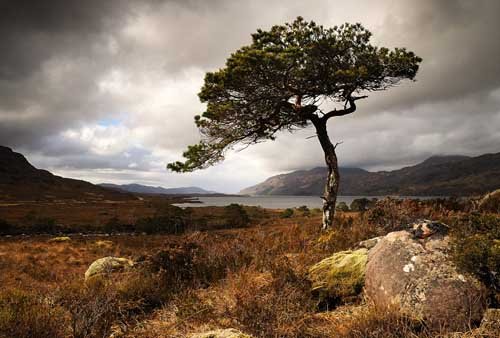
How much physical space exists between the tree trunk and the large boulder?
7.48 meters

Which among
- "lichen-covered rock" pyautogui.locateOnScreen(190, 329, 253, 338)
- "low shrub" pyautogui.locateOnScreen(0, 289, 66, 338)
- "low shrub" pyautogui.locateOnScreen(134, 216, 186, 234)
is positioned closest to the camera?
"lichen-covered rock" pyautogui.locateOnScreen(190, 329, 253, 338)

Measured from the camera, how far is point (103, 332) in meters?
4.26

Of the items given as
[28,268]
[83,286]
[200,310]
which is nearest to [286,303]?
[200,310]

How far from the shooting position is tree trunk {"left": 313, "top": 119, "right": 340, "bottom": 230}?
1289 centimetres

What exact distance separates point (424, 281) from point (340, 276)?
158 centimetres

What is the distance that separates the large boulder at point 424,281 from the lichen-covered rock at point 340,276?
0.36m

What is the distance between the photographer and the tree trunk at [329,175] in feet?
42.3

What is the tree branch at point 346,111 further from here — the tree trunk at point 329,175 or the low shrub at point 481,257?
the low shrub at point 481,257

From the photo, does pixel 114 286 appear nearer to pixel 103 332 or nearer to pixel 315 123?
pixel 103 332

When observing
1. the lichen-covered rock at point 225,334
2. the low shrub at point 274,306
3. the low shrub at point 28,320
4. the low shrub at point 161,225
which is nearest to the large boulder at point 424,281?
the low shrub at point 274,306

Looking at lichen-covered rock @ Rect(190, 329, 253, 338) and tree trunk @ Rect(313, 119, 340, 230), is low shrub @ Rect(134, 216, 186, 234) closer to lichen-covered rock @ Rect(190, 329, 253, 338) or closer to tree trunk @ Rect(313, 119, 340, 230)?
tree trunk @ Rect(313, 119, 340, 230)

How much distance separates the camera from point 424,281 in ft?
14.0

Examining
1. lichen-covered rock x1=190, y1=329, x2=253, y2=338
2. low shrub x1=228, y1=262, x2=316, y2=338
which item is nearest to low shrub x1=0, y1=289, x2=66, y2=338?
lichen-covered rock x1=190, y1=329, x2=253, y2=338

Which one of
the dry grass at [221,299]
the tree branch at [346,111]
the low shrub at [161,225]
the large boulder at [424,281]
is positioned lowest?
the low shrub at [161,225]
